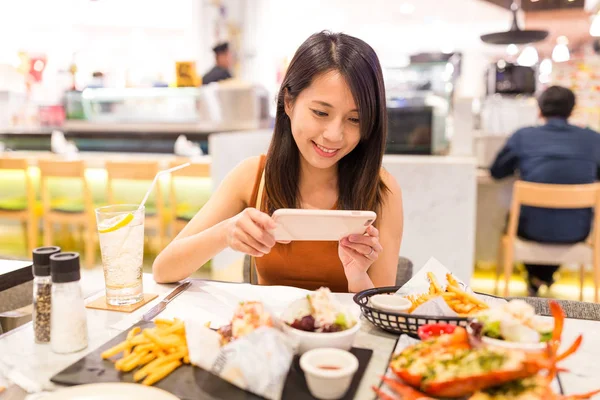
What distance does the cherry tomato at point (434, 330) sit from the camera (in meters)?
1.03

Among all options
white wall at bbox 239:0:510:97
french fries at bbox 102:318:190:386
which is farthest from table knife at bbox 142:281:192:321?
white wall at bbox 239:0:510:97

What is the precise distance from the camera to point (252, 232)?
4.20ft

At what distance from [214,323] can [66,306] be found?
344 mm

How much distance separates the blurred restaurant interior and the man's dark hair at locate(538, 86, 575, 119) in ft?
1.70

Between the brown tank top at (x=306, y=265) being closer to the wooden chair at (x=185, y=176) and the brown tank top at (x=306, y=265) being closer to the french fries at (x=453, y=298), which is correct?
the french fries at (x=453, y=298)

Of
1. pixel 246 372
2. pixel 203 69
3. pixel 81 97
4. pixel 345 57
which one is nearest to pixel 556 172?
pixel 345 57

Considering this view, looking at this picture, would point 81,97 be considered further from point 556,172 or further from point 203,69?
point 556,172

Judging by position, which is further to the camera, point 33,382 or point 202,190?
point 202,190

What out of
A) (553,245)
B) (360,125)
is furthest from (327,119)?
(553,245)

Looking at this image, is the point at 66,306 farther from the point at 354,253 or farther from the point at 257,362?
the point at 354,253

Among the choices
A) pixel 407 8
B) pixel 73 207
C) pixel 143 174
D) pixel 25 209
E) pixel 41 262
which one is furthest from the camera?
Result: pixel 407 8

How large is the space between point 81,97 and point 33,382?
5.58 metres

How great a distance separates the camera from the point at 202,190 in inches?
201

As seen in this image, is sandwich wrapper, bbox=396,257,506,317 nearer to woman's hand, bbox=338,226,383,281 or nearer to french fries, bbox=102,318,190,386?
woman's hand, bbox=338,226,383,281
